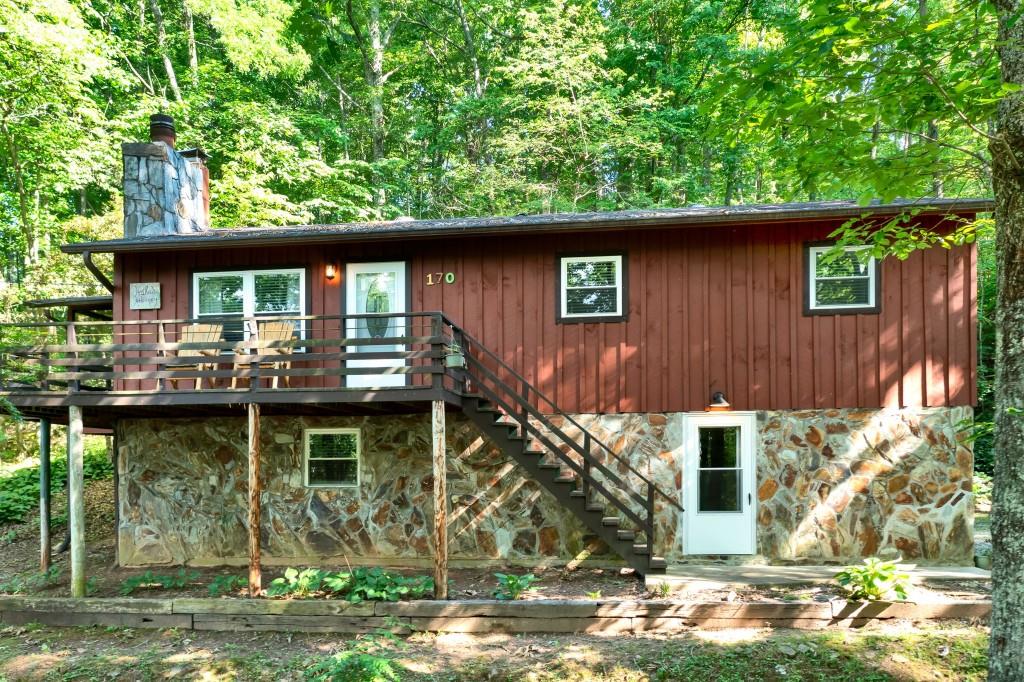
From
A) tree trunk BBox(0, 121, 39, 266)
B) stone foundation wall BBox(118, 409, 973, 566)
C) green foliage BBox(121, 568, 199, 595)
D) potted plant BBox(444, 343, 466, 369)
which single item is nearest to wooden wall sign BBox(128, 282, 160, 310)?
stone foundation wall BBox(118, 409, 973, 566)

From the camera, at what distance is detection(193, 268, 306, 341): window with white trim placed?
31.1 ft

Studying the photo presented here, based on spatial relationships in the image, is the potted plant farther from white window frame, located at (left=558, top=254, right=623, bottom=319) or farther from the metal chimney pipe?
the metal chimney pipe

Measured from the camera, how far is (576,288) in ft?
29.9

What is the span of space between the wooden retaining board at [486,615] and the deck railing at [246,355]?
2.50 meters

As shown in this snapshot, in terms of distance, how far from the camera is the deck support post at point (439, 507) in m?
7.40

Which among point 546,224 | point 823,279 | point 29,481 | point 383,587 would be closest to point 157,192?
point 546,224

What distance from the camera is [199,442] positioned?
9539 millimetres

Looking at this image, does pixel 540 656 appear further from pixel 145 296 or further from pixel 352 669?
pixel 145 296

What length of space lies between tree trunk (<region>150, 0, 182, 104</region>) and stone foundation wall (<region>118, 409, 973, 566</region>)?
12.5 meters

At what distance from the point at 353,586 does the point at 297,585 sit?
2.12 feet

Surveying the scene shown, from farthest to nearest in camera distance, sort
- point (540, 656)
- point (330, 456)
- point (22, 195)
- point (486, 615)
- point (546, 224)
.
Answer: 1. point (22, 195)
2. point (330, 456)
3. point (546, 224)
4. point (486, 615)
5. point (540, 656)

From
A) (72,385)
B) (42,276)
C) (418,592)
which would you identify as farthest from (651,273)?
(42,276)

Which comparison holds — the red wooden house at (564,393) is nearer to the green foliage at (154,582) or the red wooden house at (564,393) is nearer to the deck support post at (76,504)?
the deck support post at (76,504)

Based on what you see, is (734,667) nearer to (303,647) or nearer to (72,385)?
(303,647)
